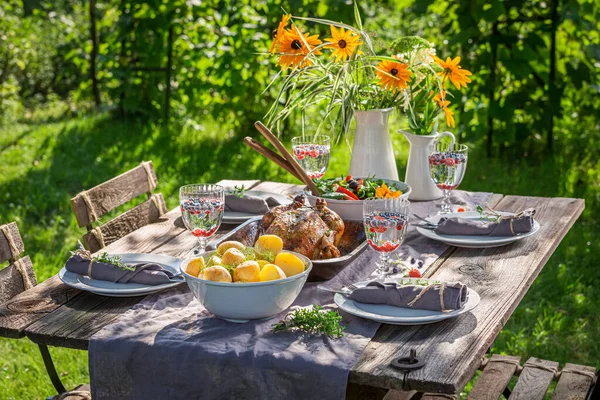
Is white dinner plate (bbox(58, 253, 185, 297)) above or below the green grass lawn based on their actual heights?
above

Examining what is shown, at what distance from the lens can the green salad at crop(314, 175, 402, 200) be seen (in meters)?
2.59

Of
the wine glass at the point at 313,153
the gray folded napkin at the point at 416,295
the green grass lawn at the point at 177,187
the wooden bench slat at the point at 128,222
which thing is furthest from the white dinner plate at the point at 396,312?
the green grass lawn at the point at 177,187

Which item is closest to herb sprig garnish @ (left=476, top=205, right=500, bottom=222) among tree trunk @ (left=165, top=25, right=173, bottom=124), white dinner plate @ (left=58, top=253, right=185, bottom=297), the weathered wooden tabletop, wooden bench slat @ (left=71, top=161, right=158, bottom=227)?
the weathered wooden tabletop

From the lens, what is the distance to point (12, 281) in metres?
2.20

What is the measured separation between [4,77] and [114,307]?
24.4 ft

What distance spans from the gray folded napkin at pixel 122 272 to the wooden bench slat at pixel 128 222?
537 mm

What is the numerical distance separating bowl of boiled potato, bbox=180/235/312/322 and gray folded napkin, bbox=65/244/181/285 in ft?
0.62

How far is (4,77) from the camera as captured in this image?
28.9 feet

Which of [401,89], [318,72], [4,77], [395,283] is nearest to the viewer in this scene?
[395,283]

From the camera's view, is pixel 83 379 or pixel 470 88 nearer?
pixel 83 379

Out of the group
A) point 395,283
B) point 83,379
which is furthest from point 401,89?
point 83,379

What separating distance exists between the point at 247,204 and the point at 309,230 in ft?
2.23

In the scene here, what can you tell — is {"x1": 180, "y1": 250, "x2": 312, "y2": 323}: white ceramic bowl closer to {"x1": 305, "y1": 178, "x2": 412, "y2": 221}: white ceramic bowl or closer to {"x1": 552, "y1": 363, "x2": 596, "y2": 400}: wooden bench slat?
{"x1": 305, "y1": 178, "x2": 412, "y2": 221}: white ceramic bowl

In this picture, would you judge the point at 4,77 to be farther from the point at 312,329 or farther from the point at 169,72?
the point at 312,329
